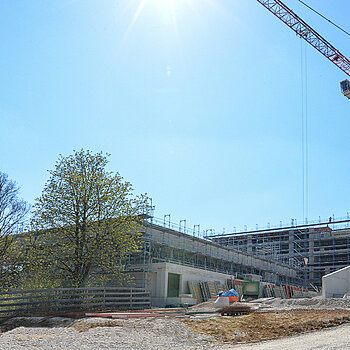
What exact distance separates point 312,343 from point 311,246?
6558cm

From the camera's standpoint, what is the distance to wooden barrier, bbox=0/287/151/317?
1803 centimetres

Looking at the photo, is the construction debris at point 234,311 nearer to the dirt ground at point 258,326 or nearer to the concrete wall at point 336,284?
the dirt ground at point 258,326

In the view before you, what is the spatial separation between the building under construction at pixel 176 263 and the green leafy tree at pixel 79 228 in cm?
455

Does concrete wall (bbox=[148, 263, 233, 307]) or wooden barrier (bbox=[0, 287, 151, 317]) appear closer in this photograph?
wooden barrier (bbox=[0, 287, 151, 317])

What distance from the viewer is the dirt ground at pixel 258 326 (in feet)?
39.6

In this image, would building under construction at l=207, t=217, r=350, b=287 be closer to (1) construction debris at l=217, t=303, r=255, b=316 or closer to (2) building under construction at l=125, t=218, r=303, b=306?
(2) building under construction at l=125, t=218, r=303, b=306

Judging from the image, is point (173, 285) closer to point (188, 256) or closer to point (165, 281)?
point (165, 281)

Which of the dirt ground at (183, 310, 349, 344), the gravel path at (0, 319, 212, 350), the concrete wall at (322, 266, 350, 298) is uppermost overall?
the concrete wall at (322, 266, 350, 298)

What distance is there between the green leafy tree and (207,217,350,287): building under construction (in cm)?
4734

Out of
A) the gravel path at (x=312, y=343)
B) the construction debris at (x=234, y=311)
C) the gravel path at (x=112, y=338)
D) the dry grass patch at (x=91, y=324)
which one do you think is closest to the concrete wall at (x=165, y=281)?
the construction debris at (x=234, y=311)

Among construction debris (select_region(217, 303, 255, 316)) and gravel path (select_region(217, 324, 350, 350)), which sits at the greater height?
gravel path (select_region(217, 324, 350, 350))

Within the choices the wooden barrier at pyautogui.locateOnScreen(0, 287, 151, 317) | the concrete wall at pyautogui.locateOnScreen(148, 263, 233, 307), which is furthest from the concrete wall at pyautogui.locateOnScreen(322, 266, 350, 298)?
the wooden barrier at pyautogui.locateOnScreen(0, 287, 151, 317)

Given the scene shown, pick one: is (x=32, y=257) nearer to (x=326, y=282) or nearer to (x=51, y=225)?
(x=51, y=225)

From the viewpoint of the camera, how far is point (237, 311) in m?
17.9
